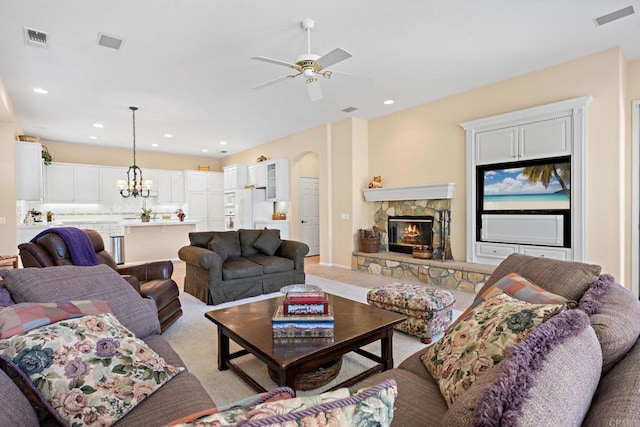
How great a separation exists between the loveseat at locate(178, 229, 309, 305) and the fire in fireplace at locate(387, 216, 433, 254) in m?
1.94

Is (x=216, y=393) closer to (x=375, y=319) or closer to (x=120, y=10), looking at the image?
(x=375, y=319)

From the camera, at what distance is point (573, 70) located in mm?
3908

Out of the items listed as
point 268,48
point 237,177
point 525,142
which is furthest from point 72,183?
point 525,142

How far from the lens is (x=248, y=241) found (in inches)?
193

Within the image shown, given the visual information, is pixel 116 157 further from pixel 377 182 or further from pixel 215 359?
pixel 215 359

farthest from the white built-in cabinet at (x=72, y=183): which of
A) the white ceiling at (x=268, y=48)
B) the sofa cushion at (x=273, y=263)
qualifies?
the sofa cushion at (x=273, y=263)

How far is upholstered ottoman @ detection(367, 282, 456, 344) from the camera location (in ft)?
9.13

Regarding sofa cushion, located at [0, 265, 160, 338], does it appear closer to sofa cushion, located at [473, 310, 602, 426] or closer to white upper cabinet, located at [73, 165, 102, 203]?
sofa cushion, located at [473, 310, 602, 426]

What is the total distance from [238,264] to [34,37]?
309 cm

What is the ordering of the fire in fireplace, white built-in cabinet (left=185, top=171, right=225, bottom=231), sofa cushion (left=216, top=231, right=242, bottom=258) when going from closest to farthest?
sofa cushion (left=216, top=231, right=242, bottom=258), the fire in fireplace, white built-in cabinet (left=185, top=171, right=225, bottom=231)

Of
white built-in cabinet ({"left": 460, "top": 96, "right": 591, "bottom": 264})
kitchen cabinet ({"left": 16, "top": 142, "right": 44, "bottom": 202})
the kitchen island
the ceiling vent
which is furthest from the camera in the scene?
the kitchen island

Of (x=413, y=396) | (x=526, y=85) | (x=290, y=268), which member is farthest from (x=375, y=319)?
(x=526, y=85)

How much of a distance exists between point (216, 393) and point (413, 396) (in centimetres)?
137

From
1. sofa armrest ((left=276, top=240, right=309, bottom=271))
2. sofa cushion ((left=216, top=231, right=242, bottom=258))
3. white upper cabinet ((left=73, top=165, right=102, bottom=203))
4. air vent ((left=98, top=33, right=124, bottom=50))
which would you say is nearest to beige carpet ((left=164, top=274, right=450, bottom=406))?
sofa cushion ((left=216, top=231, right=242, bottom=258))
